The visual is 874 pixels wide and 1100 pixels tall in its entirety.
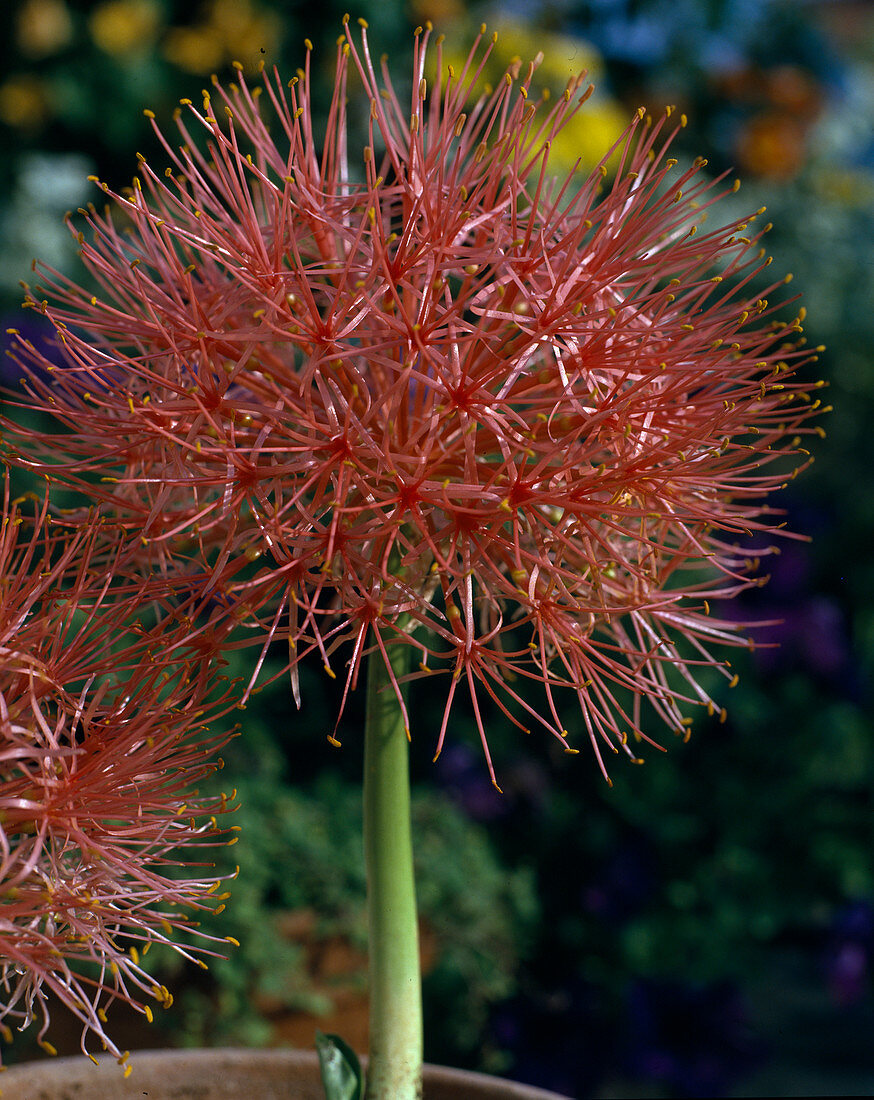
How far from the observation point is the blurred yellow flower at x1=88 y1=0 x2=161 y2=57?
1.64 meters

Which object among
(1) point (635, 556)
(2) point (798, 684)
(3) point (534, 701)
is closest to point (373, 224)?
(1) point (635, 556)

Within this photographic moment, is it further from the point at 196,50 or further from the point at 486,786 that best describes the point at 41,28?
the point at 486,786

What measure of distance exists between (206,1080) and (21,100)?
1507 millimetres

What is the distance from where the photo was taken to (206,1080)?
2.02 ft

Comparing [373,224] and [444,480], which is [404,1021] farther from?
[373,224]

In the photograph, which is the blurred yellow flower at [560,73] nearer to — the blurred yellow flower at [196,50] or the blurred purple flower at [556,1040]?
the blurred yellow flower at [196,50]

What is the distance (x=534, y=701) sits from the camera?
56.4 inches

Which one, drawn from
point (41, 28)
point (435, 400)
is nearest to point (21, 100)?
point (41, 28)

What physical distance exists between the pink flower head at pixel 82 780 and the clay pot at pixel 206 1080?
17 cm

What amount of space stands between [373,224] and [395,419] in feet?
0.25

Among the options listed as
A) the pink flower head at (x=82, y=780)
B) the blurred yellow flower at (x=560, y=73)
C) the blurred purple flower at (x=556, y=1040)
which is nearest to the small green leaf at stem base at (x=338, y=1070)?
the pink flower head at (x=82, y=780)

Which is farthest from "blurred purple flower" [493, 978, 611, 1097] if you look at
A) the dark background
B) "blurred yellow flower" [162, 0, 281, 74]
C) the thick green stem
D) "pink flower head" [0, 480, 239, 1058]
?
"blurred yellow flower" [162, 0, 281, 74]

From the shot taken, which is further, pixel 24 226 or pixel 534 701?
pixel 24 226

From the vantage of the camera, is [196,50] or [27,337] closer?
[27,337]
